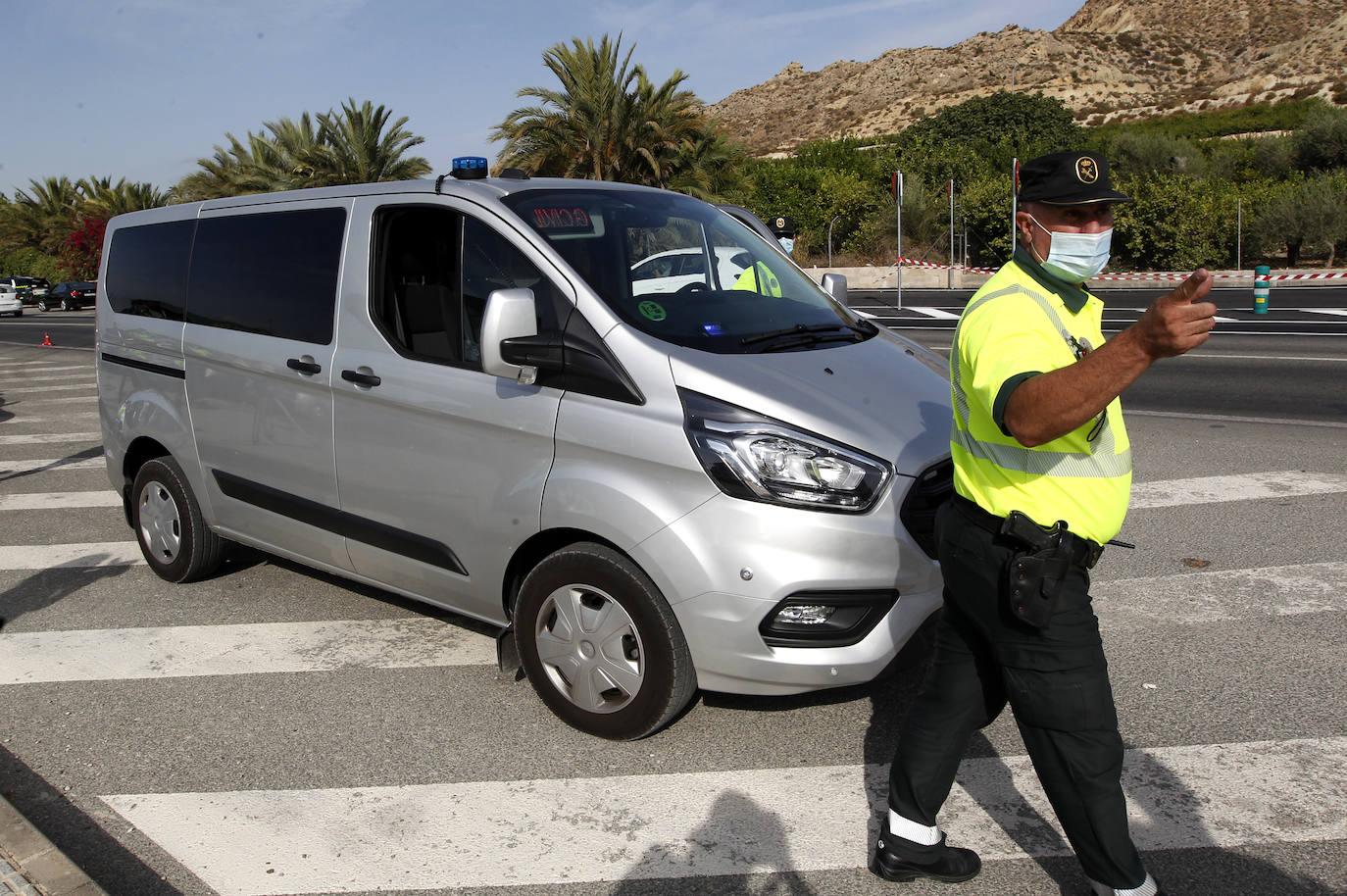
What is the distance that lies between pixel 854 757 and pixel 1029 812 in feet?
1.90

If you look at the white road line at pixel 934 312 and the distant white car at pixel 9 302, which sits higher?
the distant white car at pixel 9 302

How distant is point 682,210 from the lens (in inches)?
189

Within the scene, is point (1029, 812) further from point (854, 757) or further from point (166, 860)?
point (166, 860)

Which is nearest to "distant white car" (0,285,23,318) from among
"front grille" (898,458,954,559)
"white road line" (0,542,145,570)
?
"white road line" (0,542,145,570)

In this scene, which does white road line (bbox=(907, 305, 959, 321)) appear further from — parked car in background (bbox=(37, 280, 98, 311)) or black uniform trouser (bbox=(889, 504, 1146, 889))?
parked car in background (bbox=(37, 280, 98, 311))

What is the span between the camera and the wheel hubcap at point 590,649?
3.57 metres

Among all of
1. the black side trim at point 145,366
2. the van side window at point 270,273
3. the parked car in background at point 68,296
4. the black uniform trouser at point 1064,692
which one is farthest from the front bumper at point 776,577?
the parked car in background at point 68,296

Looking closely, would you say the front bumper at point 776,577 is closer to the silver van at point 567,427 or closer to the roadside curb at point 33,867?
the silver van at point 567,427

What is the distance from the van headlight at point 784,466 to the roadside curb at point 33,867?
199cm

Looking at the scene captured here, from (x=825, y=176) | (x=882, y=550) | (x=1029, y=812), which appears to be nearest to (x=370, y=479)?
(x=882, y=550)

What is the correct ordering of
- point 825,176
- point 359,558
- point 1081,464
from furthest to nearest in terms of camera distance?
point 825,176, point 359,558, point 1081,464

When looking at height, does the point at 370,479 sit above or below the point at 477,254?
below

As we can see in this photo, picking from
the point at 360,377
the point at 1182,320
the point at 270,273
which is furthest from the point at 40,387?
the point at 1182,320

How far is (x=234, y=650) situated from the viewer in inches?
186
